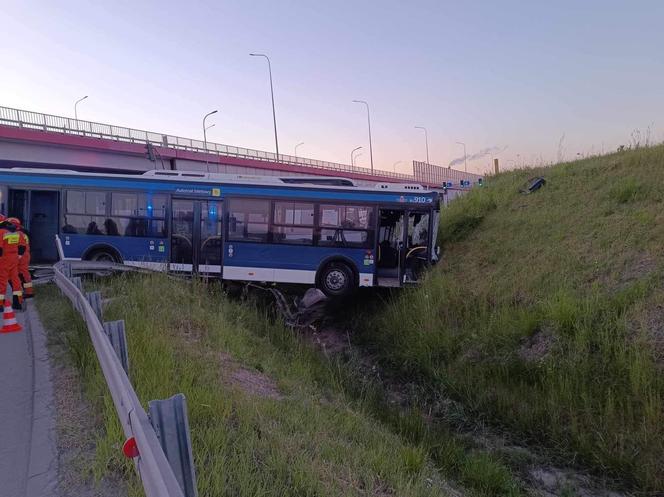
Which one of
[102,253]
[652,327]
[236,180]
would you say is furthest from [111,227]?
[652,327]

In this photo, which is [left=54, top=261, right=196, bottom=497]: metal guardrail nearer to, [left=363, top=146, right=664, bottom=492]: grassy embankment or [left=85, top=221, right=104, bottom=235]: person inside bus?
[left=363, top=146, right=664, bottom=492]: grassy embankment

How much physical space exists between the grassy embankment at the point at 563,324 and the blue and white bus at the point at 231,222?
153cm

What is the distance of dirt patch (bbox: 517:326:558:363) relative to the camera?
288 inches

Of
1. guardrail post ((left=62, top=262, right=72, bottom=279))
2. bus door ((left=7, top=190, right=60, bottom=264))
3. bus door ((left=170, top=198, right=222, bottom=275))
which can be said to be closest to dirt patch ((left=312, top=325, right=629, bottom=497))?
bus door ((left=170, top=198, right=222, bottom=275))

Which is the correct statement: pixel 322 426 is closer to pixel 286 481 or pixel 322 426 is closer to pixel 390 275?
pixel 286 481

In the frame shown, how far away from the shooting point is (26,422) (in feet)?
12.8

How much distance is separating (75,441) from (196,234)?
9.53 metres

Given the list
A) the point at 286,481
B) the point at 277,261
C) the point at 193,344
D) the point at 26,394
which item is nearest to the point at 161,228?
the point at 277,261

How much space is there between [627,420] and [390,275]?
24.8 ft

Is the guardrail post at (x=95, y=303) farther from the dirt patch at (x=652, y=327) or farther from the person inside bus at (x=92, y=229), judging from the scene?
the person inside bus at (x=92, y=229)

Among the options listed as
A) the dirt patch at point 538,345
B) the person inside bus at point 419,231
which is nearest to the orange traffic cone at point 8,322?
the dirt patch at point 538,345

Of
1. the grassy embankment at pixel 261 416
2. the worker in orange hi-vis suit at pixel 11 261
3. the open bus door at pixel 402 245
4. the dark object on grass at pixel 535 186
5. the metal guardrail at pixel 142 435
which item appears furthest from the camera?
the dark object on grass at pixel 535 186

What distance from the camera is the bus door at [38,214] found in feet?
41.2

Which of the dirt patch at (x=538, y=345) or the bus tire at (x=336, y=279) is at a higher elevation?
the bus tire at (x=336, y=279)
